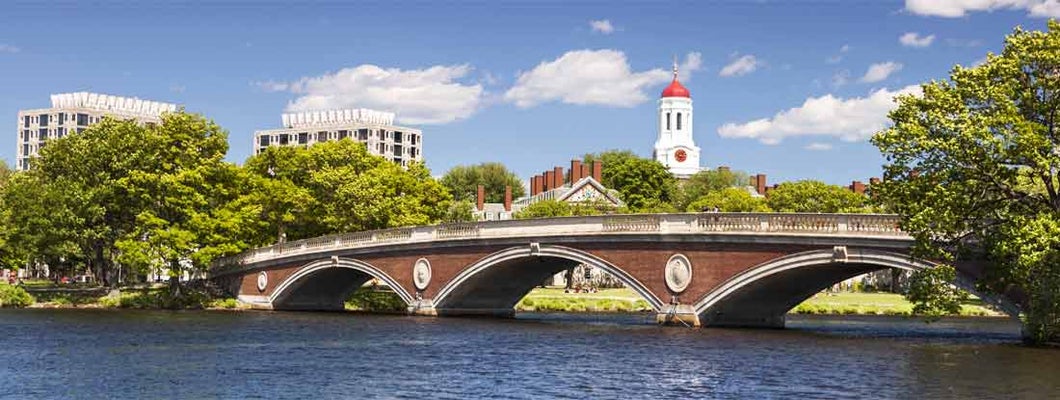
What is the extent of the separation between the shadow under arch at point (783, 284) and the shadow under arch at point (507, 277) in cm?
313

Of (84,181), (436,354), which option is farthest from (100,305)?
(436,354)

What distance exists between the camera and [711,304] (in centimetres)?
5019

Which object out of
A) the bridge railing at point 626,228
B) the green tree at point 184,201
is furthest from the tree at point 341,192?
the bridge railing at point 626,228

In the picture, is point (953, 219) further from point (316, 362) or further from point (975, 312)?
point (975, 312)

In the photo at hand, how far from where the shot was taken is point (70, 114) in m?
190

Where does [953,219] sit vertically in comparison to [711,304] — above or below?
above

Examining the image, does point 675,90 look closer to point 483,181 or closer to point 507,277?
point 483,181

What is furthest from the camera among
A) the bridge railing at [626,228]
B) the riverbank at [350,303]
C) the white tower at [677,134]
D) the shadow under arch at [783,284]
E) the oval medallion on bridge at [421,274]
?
the white tower at [677,134]

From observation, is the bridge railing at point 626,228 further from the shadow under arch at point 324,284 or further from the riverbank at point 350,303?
the riverbank at point 350,303

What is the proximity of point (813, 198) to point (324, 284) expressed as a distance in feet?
164

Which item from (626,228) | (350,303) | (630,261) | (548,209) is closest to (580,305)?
(350,303)

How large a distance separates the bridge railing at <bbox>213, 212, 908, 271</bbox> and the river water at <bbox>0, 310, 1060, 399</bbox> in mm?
4291

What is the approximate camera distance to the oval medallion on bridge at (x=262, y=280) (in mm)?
73062

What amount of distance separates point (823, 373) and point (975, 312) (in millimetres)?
49881
